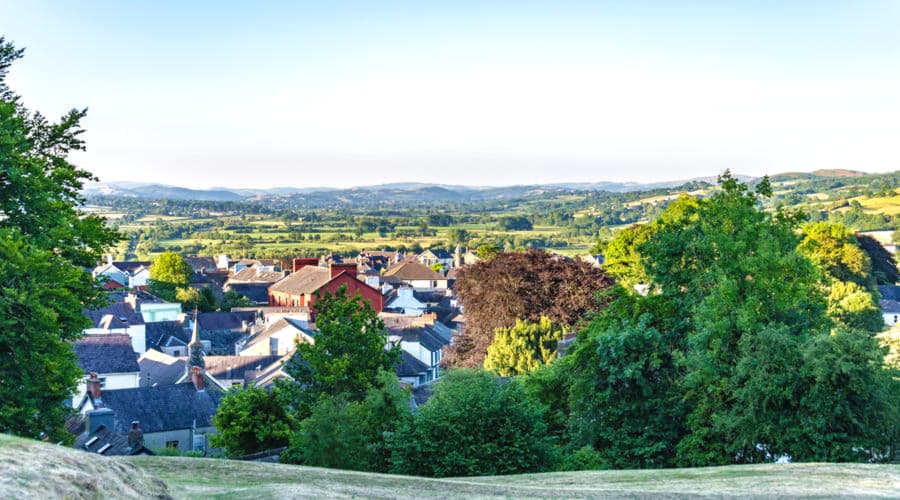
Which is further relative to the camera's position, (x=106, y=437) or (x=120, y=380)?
(x=120, y=380)

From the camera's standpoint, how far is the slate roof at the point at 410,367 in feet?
189

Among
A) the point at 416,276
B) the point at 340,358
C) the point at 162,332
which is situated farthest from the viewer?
the point at 416,276

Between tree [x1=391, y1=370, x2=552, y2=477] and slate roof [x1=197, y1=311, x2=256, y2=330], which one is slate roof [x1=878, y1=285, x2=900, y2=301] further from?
tree [x1=391, y1=370, x2=552, y2=477]

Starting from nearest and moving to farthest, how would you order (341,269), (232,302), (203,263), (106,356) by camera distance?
(106,356) < (341,269) < (232,302) < (203,263)

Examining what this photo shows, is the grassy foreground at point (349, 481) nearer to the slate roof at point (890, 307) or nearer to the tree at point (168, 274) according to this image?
the slate roof at point (890, 307)

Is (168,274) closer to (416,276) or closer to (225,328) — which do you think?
(225,328)

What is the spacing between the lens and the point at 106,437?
34.4m

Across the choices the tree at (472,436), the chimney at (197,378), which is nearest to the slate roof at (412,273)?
the chimney at (197,378)

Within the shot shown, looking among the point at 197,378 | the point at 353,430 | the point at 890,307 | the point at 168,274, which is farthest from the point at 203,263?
the point at 353,430

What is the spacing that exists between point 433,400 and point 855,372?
40.7ft

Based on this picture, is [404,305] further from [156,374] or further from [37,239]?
[37,239]

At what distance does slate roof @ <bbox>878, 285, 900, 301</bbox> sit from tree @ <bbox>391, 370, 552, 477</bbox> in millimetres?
88701

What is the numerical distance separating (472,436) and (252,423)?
10390 millimetres

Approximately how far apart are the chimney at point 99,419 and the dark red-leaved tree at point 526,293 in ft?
63.6
